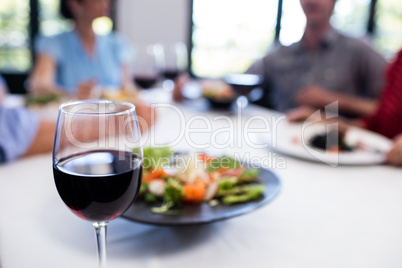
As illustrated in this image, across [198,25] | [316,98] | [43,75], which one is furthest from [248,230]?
[198,25]

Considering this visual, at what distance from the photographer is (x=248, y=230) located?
69 cm

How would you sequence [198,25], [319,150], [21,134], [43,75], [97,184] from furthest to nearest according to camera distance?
1. [198,25]
2. [43,75]
3. [319,150]
4. [21,134]
5. [97,184]

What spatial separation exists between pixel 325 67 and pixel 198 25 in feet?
7.15

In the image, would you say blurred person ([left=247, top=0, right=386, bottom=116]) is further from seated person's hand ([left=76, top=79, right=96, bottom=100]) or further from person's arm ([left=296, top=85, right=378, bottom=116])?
seated person's hand ([left=76, top=79, right=96, bottom=100])

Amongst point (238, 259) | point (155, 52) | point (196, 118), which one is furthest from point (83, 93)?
point (238, 259)

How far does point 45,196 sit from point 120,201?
0.38 m

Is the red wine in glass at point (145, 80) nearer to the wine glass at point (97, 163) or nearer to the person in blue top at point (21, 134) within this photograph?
the person in blue top at point (21, 134)

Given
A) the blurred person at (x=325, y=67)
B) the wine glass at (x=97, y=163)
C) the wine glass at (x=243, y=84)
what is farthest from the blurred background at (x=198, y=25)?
the wine glass at (x=97, y=163)

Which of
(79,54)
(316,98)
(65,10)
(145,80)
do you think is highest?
(65,10)

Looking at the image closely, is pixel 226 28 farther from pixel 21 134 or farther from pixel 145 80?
pixel 21 134

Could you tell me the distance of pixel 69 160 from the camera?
510 millimetres

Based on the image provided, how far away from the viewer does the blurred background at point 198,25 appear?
362cm

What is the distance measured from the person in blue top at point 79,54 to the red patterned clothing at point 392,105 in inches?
57.9

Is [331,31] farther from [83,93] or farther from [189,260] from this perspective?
[189,260]
